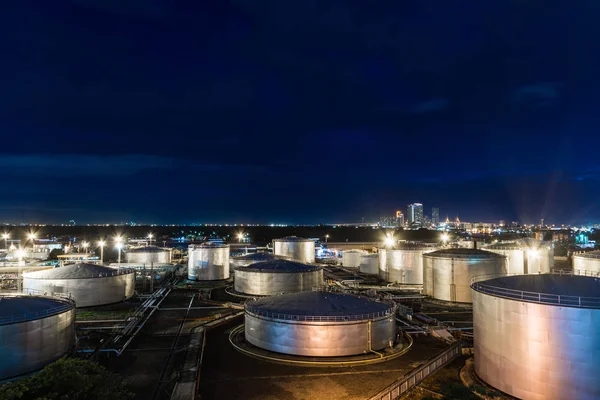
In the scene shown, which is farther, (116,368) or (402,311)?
(402,311)

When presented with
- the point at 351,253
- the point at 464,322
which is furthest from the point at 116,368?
the point at 351,253

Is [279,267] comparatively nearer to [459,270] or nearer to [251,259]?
[251,259]

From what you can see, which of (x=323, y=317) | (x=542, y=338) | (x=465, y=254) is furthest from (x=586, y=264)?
(x=323, y=317)

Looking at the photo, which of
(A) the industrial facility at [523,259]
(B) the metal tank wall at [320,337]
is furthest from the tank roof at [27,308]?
(A) the industrial facility at [523,259]

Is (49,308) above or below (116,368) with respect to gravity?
above

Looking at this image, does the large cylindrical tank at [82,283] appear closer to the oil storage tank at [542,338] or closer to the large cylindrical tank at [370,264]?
the oil storage tank at [542,338]

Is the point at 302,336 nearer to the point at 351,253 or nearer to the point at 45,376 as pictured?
the point at 45,376

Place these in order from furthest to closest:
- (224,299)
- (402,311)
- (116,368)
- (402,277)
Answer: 1. (402,277)
2. (224,299)
3. (402,311)
4. (116,368)
